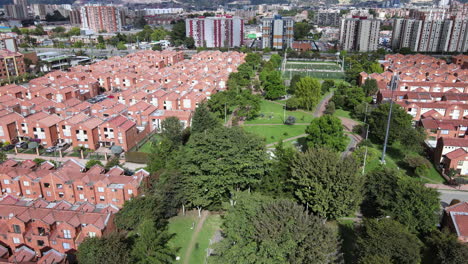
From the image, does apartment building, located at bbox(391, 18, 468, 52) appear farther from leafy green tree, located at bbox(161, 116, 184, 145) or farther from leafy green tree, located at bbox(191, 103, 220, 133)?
leafy green tree, located at bbox(161, 116, 184, 145)

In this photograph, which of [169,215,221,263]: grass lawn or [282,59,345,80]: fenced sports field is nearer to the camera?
[169,215,221,263]: grass lawn

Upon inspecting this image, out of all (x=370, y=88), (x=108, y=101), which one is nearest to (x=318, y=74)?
(x=370, y=88)

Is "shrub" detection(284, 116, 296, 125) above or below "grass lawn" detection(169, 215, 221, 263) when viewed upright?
above

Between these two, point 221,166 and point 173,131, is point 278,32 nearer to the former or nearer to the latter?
point 173,131

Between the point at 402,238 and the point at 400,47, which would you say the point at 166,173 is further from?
the point at 400,47

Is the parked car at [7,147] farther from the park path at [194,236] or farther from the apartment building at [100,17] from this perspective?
the apartment building at [100,17]

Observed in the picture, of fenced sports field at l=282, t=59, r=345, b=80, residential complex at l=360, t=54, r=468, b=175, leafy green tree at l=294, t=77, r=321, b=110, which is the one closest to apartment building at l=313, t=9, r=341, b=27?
fenced sports field at l=282, t=59, r=345, b=80

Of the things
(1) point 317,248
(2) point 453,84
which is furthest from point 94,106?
(2) point 453,84

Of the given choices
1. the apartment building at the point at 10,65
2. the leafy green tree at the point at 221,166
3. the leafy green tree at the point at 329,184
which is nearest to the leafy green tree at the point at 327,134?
the leafy green tree at the point at 329,184
